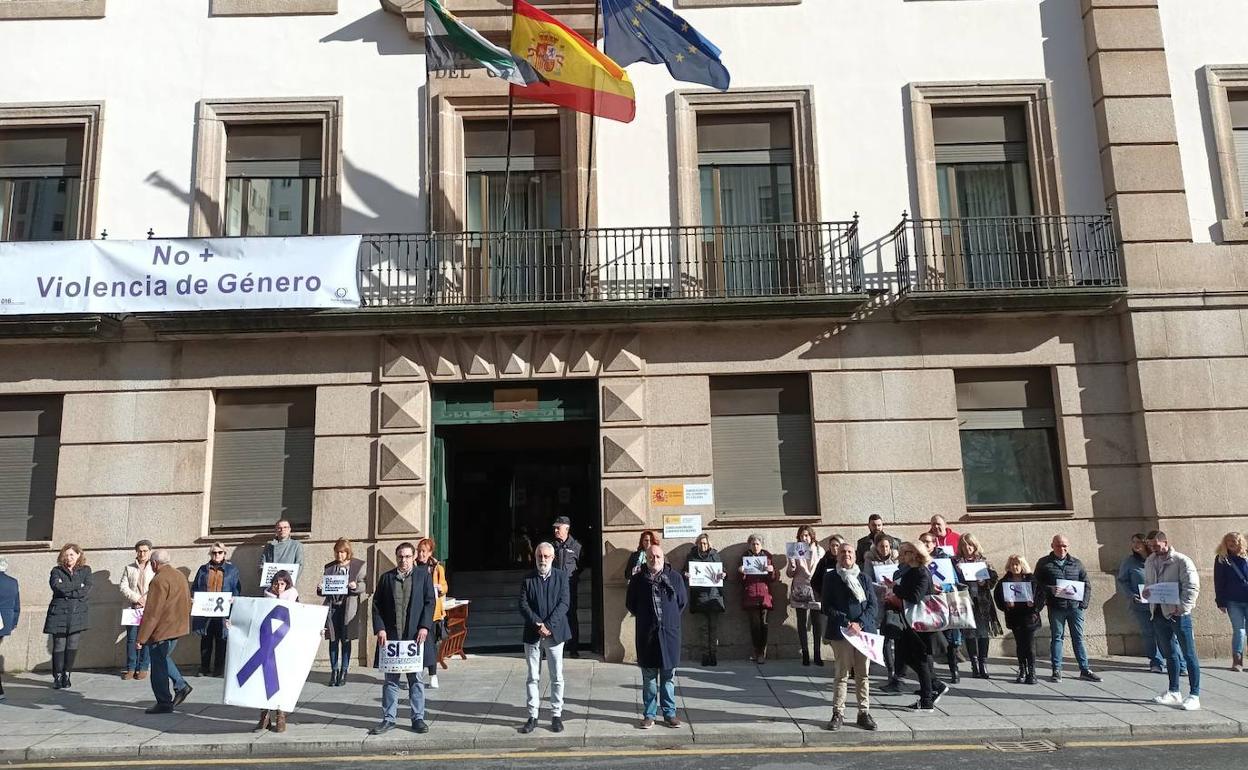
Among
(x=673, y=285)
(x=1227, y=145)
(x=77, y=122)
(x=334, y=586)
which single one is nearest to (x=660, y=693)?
(x=334, y=586)

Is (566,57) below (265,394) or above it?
above

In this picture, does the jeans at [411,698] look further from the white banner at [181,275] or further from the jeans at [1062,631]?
the jeans at [1062,631]

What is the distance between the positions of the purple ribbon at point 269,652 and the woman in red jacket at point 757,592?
19.5 feet

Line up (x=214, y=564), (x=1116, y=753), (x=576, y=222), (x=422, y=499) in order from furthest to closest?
(x=576, y=222) < (x=422, y=499) < (x=214, y=564) < (x=1116, y=753)

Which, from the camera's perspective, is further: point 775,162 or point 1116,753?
point 775,162

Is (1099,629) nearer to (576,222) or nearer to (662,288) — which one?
(662,288)

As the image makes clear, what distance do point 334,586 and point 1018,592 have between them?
8400 mm

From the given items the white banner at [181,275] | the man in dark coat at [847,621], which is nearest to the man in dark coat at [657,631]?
the man in dark coat at [847,621]

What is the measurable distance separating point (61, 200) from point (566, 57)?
8.43 meters

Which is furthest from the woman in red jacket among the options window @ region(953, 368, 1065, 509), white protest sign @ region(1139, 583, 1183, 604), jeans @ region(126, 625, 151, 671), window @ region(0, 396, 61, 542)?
window @ region(0, 396, 61, 542)

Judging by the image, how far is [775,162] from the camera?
13812 mm

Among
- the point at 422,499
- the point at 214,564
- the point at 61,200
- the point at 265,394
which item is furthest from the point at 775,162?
the point at 61,200

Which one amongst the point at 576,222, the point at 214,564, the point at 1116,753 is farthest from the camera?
the point at 576,222

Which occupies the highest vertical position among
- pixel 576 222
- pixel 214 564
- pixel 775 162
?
pixel 775 162
